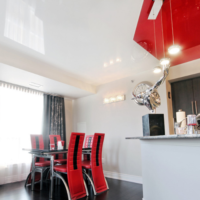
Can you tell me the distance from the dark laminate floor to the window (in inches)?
18.6

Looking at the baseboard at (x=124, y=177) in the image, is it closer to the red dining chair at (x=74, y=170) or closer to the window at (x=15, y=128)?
the red dining chair at (x=74, y=170)

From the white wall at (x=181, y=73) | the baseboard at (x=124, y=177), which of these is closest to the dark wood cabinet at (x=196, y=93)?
the white wall at (x=181, y=73)

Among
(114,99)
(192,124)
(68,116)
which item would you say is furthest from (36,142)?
(192,124)

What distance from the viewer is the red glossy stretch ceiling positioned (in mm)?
2109

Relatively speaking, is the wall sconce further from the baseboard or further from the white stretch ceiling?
the baseboard

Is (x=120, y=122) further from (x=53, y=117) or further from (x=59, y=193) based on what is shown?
(x=59, y=193)

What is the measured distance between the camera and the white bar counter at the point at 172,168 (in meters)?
1.30

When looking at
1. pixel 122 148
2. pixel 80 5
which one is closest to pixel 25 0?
pixel 80 5

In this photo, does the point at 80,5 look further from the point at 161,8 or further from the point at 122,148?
the point at 122,148

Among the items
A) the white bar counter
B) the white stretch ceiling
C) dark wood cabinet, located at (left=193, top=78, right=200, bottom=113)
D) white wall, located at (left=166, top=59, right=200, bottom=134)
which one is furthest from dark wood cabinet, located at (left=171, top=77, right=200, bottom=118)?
the white bar counter

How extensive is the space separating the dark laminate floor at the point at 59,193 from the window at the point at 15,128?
47cm

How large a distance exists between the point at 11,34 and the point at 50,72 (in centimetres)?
141

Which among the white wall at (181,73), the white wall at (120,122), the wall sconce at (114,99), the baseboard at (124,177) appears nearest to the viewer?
the white wall at (181,73)

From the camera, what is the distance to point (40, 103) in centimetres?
509
